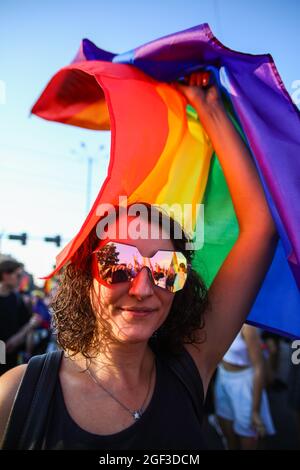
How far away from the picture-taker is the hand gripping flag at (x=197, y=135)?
1.83 meters

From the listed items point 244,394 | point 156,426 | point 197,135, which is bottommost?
point 244,394

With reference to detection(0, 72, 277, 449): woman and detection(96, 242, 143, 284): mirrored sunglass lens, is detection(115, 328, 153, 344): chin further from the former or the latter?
detection(96, 242, 143, 284): mirrored sunglass lens

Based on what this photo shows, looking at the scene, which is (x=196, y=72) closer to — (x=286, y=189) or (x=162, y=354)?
(x=286, y=189)

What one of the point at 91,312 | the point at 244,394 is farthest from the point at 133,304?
the point at 244,394

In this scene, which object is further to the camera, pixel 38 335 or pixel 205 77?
pixel 38 335

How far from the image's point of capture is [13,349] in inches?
180

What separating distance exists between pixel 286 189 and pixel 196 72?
838mm

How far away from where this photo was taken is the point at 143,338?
57.0 inches

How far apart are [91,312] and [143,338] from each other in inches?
10.8

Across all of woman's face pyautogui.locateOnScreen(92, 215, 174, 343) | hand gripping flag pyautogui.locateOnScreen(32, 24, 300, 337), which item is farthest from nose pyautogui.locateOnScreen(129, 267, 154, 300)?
hand gripping flag pyautogui.locateOnScreen(32, 24, 300, 337)

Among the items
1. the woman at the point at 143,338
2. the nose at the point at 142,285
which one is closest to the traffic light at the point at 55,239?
the woman at the point at 143,338

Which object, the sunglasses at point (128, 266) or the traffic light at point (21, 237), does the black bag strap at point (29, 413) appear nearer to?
the sunglasses at point (128, 266)

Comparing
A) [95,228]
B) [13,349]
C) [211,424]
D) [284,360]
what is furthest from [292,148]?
[284,360]

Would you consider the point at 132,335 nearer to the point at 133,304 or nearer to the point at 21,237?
the point at 133,304
